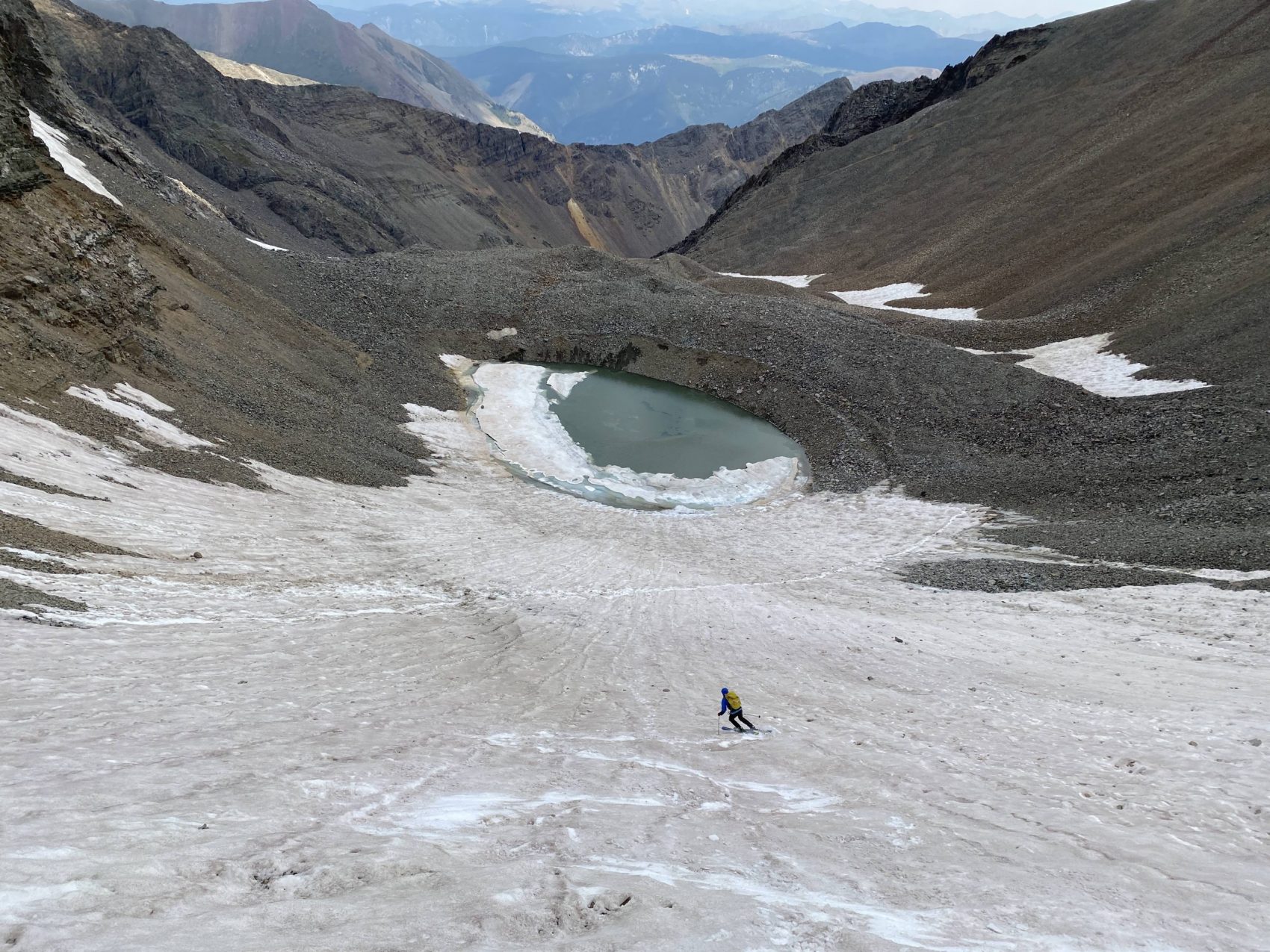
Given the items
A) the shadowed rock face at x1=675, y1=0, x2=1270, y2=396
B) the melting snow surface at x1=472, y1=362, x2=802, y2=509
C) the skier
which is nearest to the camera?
the skier

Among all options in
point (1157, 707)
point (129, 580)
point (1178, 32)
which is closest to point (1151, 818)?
point (1157, 707)

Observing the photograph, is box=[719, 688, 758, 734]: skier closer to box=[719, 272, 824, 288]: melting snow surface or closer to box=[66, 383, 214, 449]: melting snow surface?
box=[66, 383, 214, 449]: melting snow surface

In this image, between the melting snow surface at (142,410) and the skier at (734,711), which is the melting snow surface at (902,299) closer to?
the melting snow surface at (142,410)

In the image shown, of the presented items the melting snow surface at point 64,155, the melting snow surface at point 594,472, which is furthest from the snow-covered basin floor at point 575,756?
the melting snow surface at point 64,155

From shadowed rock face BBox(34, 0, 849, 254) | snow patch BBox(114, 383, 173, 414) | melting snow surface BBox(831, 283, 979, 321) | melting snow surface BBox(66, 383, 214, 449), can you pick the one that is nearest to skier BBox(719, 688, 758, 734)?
melting snow surface BBox(66, 383, 214, 449)

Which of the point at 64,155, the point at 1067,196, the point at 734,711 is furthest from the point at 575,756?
the point at 1067,196

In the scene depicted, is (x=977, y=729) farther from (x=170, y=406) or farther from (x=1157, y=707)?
(x=170, y=406)
